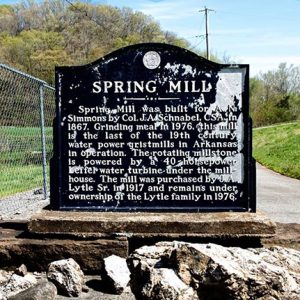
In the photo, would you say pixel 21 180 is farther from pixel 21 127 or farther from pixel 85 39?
pixel 85 39

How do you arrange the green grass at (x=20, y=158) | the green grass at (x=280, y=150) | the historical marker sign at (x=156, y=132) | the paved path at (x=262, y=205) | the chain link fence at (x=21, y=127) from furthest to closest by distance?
the green grass at (x=280, y=150), the green grass at (x=20, y=158), the chain link fence at (x=21, y=127), the paved path at (x=262, y=205), the historical marker sign at (x=156, y=132)

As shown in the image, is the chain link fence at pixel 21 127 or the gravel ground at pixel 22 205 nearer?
the gravel ground at pixel 22 205

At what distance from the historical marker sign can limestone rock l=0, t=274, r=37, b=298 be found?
43.1 inches

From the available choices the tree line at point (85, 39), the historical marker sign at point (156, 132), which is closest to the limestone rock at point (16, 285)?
the historical marker sign at point (156, 132)

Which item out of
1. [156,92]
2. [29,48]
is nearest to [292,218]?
[156,92]

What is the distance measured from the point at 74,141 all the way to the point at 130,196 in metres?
0.76

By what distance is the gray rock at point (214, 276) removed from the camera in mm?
3711

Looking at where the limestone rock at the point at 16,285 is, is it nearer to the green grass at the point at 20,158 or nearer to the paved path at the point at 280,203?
the green grass at the point at 20,158

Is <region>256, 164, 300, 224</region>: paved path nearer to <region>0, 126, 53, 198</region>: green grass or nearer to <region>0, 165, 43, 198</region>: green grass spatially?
<region>0, 126, 53, 198</region>: green grass

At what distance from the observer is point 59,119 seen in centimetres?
536

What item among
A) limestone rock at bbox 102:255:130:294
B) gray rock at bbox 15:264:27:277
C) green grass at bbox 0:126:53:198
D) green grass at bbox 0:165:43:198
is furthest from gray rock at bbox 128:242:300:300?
green grass at bbox 0:165:43:198

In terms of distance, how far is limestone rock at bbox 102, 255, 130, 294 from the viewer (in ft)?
14.7

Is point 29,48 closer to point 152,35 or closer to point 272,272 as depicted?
point 152,35

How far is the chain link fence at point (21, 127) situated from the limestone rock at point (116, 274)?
13.9ft
